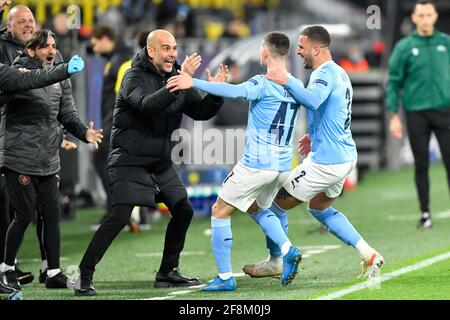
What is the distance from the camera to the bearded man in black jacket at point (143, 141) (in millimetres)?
10352

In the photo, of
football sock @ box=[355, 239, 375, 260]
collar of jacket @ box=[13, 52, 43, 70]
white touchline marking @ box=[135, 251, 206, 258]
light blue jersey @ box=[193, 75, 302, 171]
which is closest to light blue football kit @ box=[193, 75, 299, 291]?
light blue jersey @ box=[193, 75, 302, 171]

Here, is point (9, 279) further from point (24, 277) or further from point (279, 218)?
point (279, 218)

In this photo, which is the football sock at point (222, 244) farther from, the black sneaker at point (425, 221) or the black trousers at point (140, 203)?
the black sneaker at point (425, 221)

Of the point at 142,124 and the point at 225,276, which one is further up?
the point at 142,124

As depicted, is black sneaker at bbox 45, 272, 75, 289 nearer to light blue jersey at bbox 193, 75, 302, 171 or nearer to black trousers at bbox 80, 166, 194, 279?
black trousers at bbox 80, 166, 194, 279

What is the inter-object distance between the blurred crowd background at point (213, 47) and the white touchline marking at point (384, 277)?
2369 mm

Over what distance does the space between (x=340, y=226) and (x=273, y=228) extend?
607 millimetres

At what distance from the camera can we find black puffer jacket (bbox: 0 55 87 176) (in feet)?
35.0

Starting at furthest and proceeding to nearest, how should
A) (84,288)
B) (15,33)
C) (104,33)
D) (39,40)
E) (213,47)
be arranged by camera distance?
(213,47) < (104,33) < (15,33) < (39,40) < (84,288)

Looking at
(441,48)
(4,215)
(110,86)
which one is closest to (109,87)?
(110,86)

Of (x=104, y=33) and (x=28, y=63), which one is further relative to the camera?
(x=104, y=33)

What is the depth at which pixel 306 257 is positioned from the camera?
12.7 metres

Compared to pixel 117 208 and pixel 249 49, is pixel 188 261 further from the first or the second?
pixel 249 49
